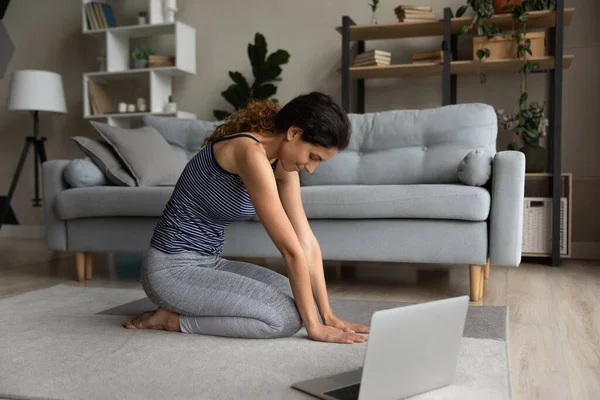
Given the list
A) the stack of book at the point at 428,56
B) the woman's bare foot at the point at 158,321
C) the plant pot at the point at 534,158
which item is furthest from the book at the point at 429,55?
the woman's bare foot at the point at 158,321

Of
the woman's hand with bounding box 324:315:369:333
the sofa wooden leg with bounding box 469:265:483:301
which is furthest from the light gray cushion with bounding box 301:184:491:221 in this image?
the woman's hand with bounding box 324:315:369:333

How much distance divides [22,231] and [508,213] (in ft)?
14.4

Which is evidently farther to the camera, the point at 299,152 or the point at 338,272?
the point at 338,272

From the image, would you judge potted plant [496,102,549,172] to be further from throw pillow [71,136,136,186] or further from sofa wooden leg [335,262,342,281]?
throw pillow [71,136,136,186]

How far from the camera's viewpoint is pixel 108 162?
10.5ft

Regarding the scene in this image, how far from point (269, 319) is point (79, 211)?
1.67 metres

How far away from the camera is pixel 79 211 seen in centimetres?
309

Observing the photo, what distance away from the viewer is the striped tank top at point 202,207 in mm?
1811

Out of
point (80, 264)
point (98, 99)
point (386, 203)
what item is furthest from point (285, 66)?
point (386, 203)

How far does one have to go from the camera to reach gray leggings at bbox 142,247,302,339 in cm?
178

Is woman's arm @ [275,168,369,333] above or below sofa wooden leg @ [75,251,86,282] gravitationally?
above

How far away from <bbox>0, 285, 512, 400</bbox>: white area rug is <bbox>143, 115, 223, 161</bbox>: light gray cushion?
164 cm

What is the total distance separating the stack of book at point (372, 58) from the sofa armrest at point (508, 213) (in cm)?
170

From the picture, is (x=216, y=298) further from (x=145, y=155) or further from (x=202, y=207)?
(x=145, y=155)
